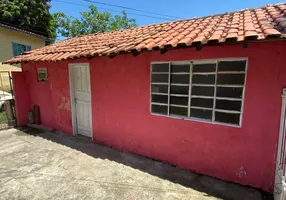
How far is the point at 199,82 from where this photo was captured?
393cm

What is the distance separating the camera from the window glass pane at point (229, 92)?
354 cm

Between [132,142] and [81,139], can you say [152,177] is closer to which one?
[132,142]

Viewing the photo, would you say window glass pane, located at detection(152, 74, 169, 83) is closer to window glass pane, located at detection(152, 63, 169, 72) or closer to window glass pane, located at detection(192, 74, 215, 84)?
window glass pane, located at detection(152, 63, 169, 72)

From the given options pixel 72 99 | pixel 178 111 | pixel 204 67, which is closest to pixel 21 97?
pixel 72 99

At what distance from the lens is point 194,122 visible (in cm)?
407

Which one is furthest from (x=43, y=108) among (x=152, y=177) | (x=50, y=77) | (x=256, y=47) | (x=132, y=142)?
(x=256, y=47)

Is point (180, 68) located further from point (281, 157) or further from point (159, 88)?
point (281, 157)

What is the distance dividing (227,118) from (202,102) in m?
0.61

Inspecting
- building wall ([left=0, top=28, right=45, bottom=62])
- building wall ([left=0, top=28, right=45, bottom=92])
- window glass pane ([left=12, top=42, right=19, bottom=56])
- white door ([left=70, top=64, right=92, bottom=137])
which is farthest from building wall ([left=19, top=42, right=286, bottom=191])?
window glass pane ([left=12, top=42, right=19, bottom=56])

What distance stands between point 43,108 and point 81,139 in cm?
276

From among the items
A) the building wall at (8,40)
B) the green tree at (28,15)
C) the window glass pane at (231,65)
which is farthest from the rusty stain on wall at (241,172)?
the green tree at (28,15)

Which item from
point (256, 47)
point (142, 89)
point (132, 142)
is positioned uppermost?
point (256, 47)

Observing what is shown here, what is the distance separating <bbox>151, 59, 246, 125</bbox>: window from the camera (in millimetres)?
3580

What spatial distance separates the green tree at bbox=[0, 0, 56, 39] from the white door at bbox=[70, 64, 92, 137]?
1602 cm
